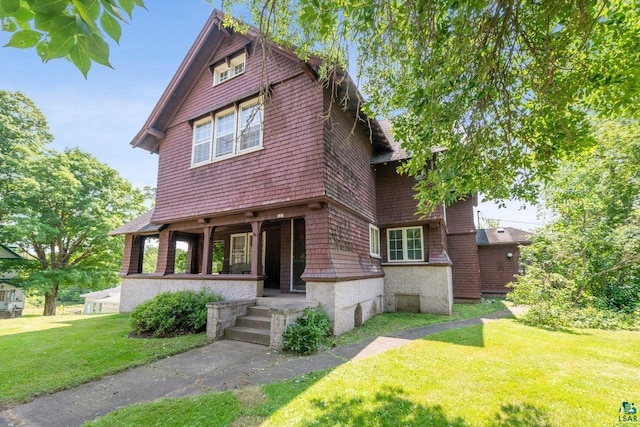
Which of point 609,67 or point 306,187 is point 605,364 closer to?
point 609,67

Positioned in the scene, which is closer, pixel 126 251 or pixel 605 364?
pixel 605 364

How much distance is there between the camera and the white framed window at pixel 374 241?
1018 cm

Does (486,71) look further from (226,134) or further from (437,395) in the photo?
(226,134)

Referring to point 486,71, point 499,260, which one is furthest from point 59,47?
point 499,260

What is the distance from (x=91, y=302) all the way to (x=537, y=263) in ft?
109

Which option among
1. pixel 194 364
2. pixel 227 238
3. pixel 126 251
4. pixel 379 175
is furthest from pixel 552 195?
pixel 126 251

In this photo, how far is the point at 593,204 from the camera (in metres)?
11.9

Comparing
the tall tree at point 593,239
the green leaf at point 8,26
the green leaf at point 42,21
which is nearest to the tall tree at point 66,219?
the green leaf at point 8,26

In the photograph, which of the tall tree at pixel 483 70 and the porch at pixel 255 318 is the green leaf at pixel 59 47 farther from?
the porch at pixel 255 318

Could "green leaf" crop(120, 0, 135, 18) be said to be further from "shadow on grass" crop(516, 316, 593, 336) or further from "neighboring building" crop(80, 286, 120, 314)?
"neighboring building" crop(80, 286, 120, 314)

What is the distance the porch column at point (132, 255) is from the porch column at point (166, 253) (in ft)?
7.67

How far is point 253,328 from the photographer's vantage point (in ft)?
21.7

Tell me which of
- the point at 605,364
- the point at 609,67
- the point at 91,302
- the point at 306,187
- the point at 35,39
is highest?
the point at 609,67

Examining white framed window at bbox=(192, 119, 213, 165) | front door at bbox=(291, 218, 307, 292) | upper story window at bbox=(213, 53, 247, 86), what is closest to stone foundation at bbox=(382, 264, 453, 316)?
front door at bbox=(291, 218, 307, 292)
